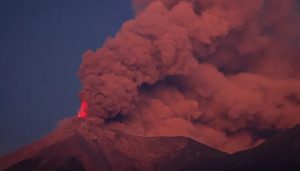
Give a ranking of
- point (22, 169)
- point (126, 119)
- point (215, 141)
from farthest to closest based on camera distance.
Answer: point (215, 141) < point (126, 119) < point (22, 169)

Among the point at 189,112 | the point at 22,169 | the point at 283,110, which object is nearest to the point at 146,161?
the point at 189,112

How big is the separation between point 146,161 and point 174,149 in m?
3.35

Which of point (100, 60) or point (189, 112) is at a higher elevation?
point (100, 60)

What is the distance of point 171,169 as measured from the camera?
200ft

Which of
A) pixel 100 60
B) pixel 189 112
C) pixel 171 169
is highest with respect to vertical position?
pixel 100 60

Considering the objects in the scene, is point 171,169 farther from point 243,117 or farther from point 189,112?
point 243,117

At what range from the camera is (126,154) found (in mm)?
60750

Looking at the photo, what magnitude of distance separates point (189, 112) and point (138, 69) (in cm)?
695

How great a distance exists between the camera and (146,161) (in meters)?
60.9

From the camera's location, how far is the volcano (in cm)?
5791

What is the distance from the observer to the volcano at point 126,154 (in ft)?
190

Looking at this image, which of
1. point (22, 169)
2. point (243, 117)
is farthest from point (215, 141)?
point (22, 169)

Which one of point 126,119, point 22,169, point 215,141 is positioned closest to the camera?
point 22,169

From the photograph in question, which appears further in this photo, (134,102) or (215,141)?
(215,141)
